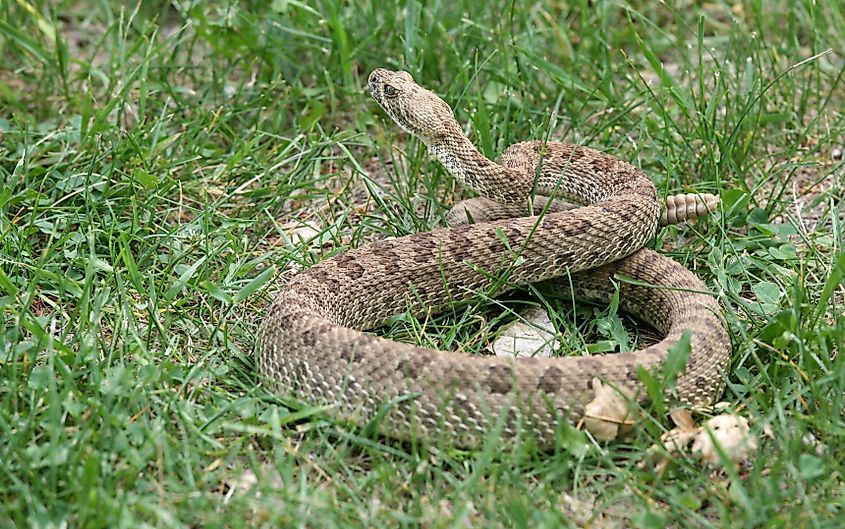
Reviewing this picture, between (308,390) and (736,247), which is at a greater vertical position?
(736,247)

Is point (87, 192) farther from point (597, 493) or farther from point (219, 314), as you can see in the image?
point (597, 493)

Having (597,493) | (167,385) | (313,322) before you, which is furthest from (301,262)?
(597,493)

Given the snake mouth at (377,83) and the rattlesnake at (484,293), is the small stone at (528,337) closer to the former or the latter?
the rattlesnake at (484,293)

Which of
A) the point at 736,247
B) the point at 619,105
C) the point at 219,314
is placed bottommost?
the point at 219,314

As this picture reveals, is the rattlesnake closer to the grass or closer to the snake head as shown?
the snake head

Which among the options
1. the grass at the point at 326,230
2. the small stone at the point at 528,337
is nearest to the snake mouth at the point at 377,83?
the grass at the point at 326,230

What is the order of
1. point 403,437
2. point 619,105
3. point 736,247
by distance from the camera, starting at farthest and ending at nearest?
1. point 619,105
2. point 736,247
3. point 403,437

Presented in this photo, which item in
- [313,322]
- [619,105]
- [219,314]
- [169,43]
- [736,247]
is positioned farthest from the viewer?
[169,43]
